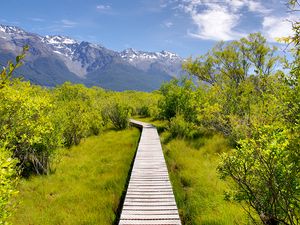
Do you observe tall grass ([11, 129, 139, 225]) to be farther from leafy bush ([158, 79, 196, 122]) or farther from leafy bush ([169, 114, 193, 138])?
leafy bush ([158, 79, 196, 122])

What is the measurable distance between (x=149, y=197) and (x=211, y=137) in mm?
12682

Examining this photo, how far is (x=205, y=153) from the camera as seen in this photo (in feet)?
59.6

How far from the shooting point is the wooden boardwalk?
867 centimetres

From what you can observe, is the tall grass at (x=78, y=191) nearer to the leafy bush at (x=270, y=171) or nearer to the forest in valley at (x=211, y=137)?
the forest in valley at (x=211, y=137)

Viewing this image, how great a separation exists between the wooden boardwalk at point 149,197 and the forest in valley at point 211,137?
84cm

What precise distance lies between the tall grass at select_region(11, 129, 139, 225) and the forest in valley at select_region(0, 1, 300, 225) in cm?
16

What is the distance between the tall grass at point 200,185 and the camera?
9.48 metres

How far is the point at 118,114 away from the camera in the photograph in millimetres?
33375

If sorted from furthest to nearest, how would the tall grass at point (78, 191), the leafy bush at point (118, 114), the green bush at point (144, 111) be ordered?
Answer: the green bush at point (144, 111) < the leafy bush at point (118, 114) < the tall grass at point (78, 191)

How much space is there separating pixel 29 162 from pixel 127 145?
8414mm

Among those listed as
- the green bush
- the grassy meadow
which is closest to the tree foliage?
the grassy meadow

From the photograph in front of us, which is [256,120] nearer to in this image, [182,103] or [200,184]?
[200,184]

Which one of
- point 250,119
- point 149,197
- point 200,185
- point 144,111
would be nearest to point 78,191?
point 149,197

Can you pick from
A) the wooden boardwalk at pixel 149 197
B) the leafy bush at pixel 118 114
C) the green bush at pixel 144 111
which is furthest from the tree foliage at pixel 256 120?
the green bush at pixel 144 111
